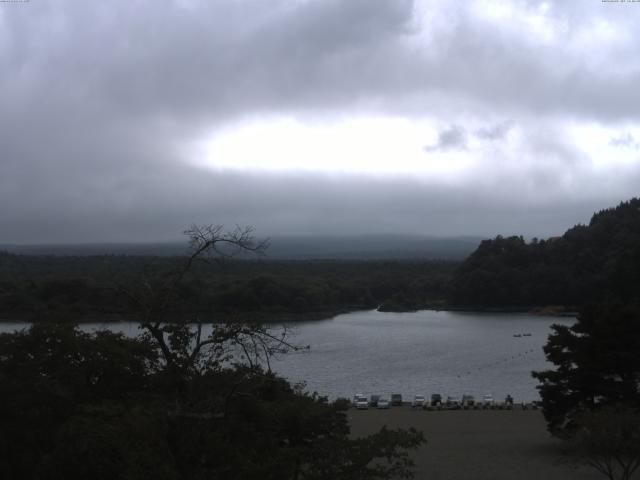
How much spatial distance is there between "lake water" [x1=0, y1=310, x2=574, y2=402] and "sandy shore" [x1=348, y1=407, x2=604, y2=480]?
4042 millimetres

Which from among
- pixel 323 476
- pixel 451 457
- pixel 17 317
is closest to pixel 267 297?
pixel 17 317

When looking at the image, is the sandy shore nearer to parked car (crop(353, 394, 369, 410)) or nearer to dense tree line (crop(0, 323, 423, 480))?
parked car (crop(353, 394, 369, 410))

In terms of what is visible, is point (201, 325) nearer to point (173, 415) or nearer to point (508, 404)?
A: point (173, 415)

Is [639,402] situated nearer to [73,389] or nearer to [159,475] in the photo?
[73,389]

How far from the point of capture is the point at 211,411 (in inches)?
220

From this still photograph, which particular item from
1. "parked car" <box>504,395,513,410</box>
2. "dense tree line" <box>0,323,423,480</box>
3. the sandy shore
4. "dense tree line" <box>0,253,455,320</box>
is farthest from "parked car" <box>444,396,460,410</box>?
"dense tree line" <box>0,323,423,480</box>

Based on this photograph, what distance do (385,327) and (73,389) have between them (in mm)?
38804

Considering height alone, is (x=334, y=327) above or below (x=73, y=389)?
below

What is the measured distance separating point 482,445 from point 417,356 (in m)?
19.4

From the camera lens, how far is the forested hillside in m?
54.2

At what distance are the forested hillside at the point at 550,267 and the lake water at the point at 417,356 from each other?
15.3 ft

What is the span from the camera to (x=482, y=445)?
52.2 ft

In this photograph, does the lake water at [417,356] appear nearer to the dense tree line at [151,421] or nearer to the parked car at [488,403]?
the parked car at [488,403]

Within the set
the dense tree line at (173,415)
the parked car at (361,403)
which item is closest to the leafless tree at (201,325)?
the dense tree line at (173,415)
